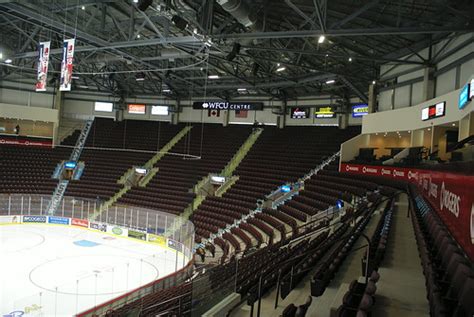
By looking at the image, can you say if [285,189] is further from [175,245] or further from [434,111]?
[434,111]

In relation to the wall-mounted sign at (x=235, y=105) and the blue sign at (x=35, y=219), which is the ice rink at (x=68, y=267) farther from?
the wall-mounted sign at (x=235, y=105)

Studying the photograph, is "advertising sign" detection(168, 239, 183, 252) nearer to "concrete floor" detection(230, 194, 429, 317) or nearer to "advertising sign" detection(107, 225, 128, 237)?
"advertising sign" detection(107, 225, 128, 237)

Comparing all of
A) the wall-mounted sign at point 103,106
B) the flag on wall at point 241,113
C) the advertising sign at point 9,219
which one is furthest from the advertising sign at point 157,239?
the wall-mounted sign at point 103,106

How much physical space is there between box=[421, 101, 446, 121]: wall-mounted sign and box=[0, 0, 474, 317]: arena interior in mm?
106

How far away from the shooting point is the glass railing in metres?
10.0

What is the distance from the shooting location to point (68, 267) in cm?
1512

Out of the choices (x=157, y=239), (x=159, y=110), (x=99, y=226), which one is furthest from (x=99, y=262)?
(x=159, y=110)

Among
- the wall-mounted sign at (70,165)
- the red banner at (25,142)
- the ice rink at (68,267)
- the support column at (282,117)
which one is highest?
the support column at (282,117)

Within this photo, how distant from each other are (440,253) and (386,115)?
15.1 meters

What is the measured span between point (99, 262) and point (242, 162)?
14.7 metres

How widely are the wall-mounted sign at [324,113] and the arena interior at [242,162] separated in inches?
11.0

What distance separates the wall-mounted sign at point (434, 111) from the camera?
14289 millimetres

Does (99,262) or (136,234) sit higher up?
(136,234)

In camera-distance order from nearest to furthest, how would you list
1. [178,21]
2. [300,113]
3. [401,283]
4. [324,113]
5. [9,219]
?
[401,283]
[178,21]
[9,219]
[324,113]
[300,113]
